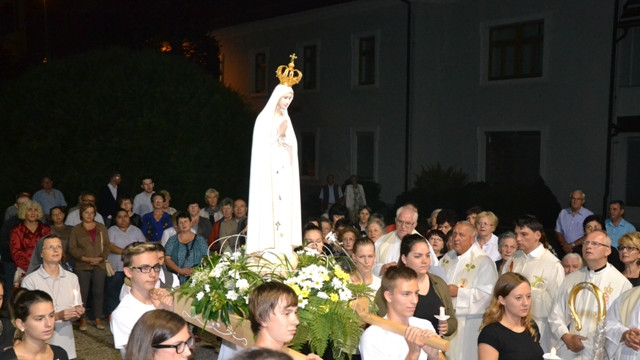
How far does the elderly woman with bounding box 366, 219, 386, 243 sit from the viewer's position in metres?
9.38

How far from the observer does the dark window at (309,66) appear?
28312 mm

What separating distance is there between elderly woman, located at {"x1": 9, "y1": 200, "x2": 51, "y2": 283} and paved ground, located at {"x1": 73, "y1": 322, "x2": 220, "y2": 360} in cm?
131

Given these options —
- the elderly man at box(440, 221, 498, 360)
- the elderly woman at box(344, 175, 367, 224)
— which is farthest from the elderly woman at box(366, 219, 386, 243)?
the elderly woman at box(344, 175, 367, 224)

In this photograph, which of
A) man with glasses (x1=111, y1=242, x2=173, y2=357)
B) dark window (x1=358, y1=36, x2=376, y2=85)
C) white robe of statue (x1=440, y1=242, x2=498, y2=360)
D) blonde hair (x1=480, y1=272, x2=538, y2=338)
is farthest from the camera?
dark window (x1=358, y1=36, x2=376, y2=85)

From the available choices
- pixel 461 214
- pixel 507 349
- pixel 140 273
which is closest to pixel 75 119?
pixel 461 214

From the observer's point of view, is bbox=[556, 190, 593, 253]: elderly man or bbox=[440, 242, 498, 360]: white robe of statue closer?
bbox=[440, 242, 498, 360]: white robe of statue

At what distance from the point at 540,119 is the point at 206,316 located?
1856cm

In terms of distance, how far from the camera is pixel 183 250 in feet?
31.5

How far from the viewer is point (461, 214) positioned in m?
19.9

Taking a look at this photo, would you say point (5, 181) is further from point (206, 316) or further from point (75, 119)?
point (206, 316)

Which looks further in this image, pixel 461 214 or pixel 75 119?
pixel 461 214

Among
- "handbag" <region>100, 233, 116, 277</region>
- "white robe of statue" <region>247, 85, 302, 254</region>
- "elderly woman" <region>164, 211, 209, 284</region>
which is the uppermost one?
"white robe of statue" <region>247, 85, 302, 254</region>

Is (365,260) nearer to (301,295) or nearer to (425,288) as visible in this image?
(425,288)

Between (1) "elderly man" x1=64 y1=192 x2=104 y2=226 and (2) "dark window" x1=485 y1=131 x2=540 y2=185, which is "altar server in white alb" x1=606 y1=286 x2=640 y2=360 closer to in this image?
(1) "elderly man" x1=64 y1=192 x2=104 y2=226
